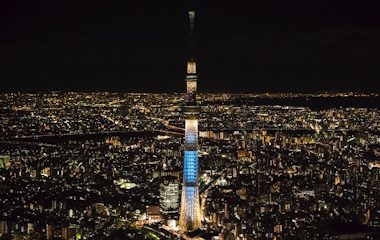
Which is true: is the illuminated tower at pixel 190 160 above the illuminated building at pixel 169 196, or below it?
above

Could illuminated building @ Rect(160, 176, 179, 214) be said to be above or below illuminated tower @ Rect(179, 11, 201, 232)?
below

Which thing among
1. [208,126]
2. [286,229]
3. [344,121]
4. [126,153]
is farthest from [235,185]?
[344,121]

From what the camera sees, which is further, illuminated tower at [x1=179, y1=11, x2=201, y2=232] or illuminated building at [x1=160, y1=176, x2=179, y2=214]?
illuminated building at [x1=160, y1=176, x2=179, y2=214]

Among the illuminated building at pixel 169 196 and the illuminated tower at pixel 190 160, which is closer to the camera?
the illuminated tower at pixel 190 160

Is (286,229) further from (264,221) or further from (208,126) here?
(208,126)
